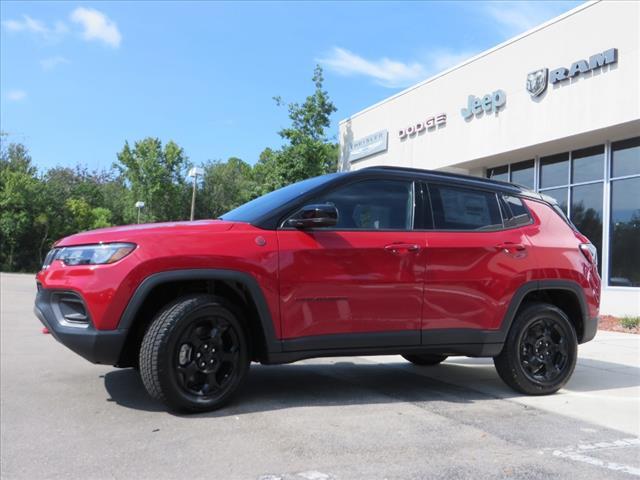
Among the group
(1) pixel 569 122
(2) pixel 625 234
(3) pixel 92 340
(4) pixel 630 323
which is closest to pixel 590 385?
(3) pixel 92 340

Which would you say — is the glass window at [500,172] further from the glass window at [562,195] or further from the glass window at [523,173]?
the glass window at [562,195]

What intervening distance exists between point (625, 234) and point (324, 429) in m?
12.1

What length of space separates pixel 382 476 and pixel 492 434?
1.12 m

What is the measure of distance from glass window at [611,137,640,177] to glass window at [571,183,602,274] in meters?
0.57

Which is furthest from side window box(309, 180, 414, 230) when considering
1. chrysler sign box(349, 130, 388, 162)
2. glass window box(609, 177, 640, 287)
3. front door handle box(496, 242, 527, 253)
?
chrysler sign box(349, 130, 388, 162)

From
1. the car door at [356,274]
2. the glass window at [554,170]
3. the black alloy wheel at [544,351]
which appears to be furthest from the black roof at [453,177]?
the glass window at [554,170]

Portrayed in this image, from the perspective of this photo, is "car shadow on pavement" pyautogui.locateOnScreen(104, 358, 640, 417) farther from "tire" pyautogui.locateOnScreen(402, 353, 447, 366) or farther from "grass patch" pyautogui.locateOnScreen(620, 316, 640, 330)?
"grass patch" pyautogui.locateOnScreen(620, 316, 640, 330)

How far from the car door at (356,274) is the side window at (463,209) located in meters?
0.27

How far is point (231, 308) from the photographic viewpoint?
4.16 metres

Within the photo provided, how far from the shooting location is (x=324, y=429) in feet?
12.8

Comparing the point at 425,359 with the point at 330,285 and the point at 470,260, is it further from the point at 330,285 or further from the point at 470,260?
the point at 330,285

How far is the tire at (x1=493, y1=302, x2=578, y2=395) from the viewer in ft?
16.4

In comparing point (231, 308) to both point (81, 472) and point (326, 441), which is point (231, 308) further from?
point (81, 472)

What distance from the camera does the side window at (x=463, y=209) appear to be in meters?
4.87
